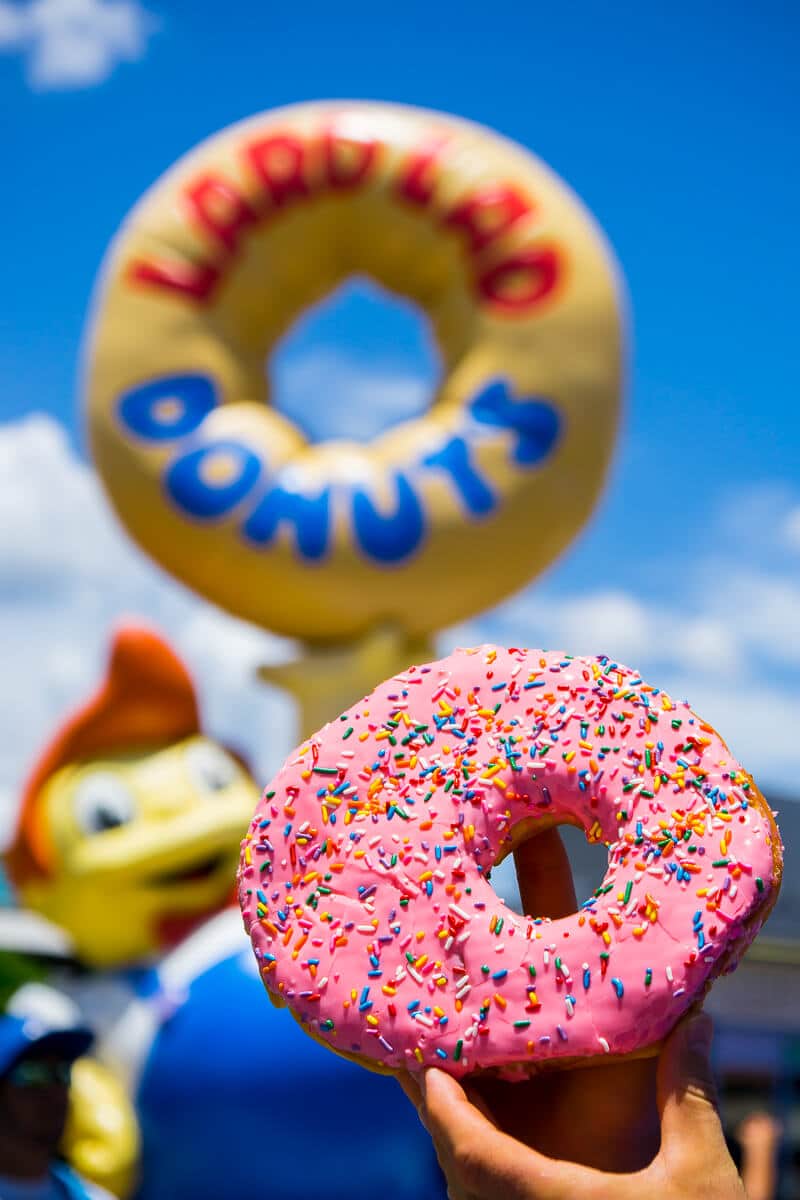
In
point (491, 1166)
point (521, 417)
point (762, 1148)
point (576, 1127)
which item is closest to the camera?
point (491, 1166)

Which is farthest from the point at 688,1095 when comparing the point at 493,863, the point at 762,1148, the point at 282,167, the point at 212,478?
the point at 762,1148

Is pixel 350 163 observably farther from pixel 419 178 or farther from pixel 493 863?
pixel 493 863

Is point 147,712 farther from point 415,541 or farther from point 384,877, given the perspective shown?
point 384,877

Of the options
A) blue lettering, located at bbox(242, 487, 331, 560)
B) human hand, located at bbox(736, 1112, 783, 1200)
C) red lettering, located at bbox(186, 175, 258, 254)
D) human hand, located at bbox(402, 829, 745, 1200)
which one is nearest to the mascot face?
blue lettering, located at bbox(242, 487, 331, 560)

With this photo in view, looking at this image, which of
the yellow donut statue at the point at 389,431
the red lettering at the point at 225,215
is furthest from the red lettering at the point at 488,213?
the red lettering at the point at 225,215

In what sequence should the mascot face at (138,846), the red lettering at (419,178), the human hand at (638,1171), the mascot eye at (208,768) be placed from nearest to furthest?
the human hand at (638,1171) < the red lettering at (419,178) < the mascot face at (138,846) < the mascot eye at (208,768)

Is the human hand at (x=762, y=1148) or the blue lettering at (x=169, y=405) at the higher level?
the blue lettering at (x=169, y=405)

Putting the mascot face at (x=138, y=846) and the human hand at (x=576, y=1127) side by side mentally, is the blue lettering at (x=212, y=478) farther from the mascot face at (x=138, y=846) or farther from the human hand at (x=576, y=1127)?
the human hand at (x=576, y=1127)
